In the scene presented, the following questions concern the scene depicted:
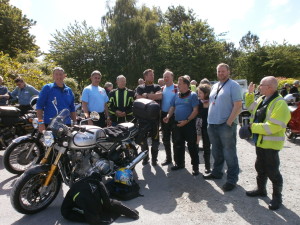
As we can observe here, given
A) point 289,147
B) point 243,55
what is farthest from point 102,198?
point 243,55

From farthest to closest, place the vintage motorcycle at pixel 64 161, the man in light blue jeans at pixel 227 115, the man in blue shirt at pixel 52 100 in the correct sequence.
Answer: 1. the man in blue shirt at pixel 52 100
2. the man in light blue jeans at pixel 227 115
3. the vintage motorcycle at pixel 64 161

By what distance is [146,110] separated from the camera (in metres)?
4.35

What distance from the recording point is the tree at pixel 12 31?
73.3 feet

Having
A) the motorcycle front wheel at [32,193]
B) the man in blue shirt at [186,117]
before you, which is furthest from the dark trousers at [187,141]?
the motorcycle front wheel at [32,193]

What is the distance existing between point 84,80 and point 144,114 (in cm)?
2129

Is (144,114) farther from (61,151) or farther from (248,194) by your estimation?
(248,194)

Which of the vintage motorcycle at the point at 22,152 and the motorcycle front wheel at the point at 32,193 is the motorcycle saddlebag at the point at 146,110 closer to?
the motorcycle front wheel at the point at 32,193

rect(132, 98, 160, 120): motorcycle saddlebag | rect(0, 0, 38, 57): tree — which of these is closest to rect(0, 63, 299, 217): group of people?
rect(132, 98, 160, 120): motorcycle saddlebag

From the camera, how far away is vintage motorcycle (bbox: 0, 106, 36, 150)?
5.39m

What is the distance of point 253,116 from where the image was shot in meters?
3.48

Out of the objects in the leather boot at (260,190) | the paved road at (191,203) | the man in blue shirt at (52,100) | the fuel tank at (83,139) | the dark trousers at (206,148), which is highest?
the man in blue shirt at (52,100)

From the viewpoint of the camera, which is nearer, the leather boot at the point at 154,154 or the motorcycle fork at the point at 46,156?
the motorcycle fork at the point at 46,156

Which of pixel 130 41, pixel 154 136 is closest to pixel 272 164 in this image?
pixel 154 136

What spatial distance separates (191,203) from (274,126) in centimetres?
152
